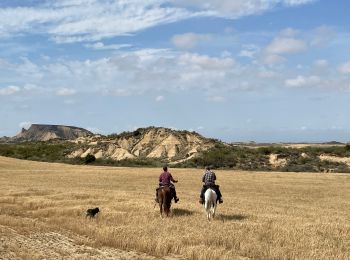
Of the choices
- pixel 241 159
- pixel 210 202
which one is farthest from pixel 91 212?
pixel 241 159

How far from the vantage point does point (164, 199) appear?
24172 mm

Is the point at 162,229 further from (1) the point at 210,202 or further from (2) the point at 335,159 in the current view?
(2) the point at 335,159

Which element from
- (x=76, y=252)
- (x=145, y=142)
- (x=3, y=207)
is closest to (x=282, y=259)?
(x=76, y=252)

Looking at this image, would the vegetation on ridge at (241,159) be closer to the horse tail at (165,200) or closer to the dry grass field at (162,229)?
the dry grass field at (162,229)

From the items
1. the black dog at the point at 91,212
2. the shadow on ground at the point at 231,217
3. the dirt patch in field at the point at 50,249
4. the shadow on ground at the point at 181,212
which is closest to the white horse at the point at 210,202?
the shadow on ground at the point at 231,217

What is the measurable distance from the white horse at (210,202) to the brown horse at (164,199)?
191 centimetres

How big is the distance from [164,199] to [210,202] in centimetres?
229

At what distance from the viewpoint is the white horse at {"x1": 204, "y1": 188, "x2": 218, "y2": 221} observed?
22.8 meters

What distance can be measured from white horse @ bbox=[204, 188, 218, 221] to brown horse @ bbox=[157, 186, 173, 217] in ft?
6.27

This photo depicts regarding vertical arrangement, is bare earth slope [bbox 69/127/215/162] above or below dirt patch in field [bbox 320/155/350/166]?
above

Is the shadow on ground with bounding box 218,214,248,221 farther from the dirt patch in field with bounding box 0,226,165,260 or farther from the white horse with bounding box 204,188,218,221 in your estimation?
the dirt patch in field with bounding box 0,226,165,260

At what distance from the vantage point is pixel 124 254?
15273 mm

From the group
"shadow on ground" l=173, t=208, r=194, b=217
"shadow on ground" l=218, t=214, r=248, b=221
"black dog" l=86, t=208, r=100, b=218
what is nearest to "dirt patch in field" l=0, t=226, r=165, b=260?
"black dog" l=86, t=208, r=100, b=218

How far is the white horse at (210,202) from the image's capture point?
899 inches
